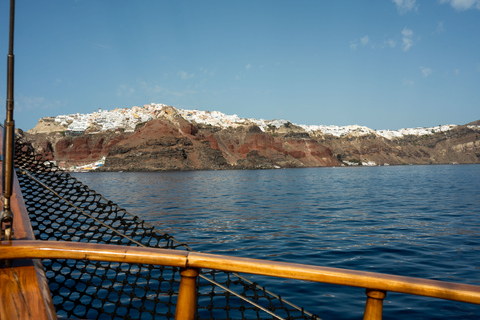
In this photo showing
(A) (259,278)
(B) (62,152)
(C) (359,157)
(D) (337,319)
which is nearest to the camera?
(D) (337,319)

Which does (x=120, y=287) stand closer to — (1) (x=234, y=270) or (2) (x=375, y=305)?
(1) (x=234, y=270)

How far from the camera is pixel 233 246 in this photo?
983 centimetres

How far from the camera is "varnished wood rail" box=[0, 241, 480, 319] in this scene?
1632 mm

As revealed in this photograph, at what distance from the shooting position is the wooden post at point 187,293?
1897 mm

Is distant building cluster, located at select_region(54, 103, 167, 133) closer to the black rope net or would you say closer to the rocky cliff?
the rocky cliff

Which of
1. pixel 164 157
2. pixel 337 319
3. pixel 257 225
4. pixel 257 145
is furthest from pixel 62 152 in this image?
pixel 337 319

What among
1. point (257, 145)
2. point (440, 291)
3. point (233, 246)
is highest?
point (257, 145)

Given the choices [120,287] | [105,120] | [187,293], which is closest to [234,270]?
[187,293]

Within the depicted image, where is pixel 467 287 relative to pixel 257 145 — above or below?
below

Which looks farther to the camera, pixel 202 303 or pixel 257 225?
pixel 257 225

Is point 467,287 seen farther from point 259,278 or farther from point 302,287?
point 259,278

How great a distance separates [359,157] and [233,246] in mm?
187260

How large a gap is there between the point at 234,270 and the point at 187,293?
1.00ft

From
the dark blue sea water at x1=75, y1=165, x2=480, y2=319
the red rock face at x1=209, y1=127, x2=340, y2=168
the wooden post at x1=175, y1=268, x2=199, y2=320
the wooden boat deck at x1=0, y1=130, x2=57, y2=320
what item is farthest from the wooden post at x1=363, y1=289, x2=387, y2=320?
the red rock face at x1=209, y1=127, x2=340, y2=168
